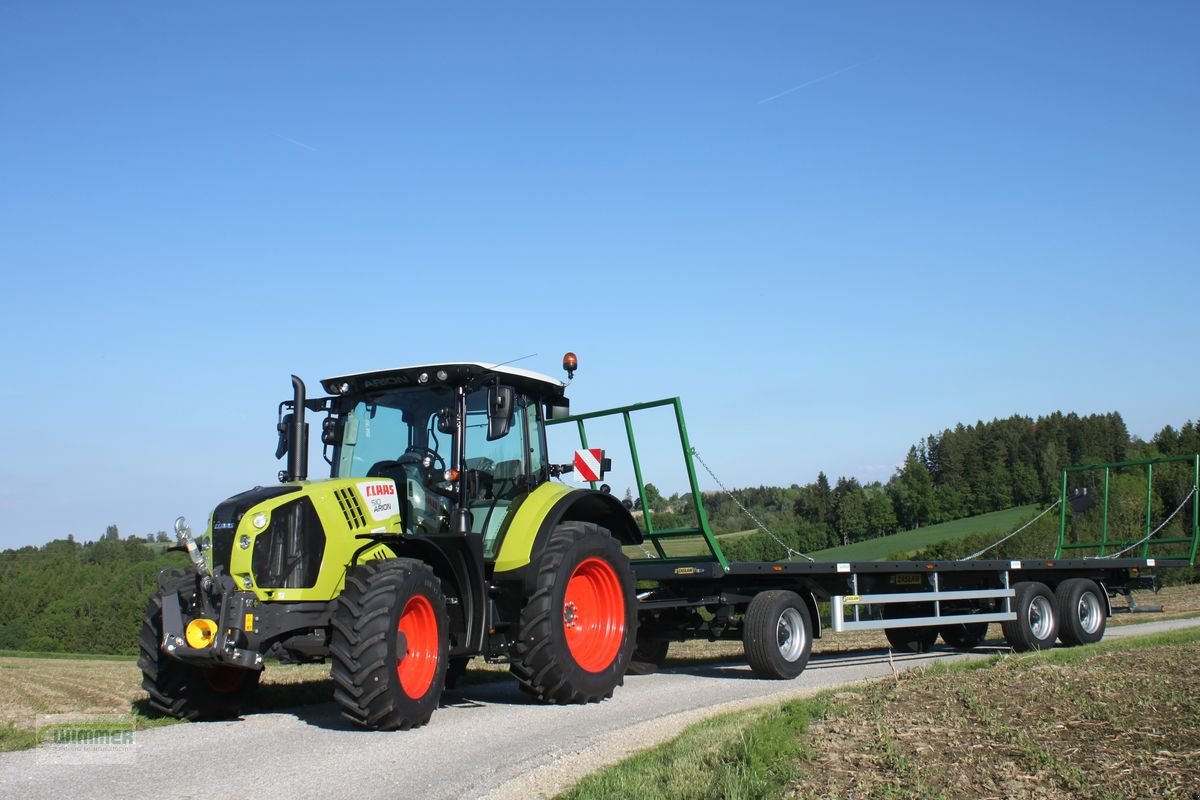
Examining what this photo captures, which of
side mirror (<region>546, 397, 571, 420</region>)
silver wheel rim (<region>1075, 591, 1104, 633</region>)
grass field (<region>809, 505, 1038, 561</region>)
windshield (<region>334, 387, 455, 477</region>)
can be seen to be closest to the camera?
windshield (<region>334, 387, 455, 477</region>)

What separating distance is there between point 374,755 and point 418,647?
4.41ft

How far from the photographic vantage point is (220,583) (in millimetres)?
7891

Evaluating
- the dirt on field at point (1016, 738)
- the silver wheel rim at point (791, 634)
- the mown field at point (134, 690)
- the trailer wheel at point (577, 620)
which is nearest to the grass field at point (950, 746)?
the dirt on field at point (1016, 738)

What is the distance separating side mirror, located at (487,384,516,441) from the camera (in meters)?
9.07

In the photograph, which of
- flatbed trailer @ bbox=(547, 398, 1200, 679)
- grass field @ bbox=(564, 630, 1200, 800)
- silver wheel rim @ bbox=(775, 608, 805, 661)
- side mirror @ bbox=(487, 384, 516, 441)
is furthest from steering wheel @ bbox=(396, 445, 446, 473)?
silver wheel rim @ bbox=(775, 608, 805, 661)

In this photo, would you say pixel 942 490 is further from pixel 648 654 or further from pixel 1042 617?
pixel 648 654

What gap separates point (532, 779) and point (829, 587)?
24.9ft

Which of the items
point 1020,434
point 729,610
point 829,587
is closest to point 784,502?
point 829,587

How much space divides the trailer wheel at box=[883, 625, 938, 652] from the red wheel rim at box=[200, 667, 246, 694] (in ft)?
31.9

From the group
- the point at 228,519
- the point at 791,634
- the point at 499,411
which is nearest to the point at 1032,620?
the point at 791,634

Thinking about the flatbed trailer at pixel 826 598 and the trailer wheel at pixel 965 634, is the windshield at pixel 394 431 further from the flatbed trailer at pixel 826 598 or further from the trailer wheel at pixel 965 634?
the trailer wheel at pixel 965 634

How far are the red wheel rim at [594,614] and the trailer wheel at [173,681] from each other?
10.1 feet

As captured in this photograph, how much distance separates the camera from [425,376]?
9648mm

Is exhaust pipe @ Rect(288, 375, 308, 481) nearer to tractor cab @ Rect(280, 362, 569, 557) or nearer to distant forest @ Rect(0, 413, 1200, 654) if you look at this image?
tractor cab @ Rect(280, 362, 569, 557)
